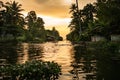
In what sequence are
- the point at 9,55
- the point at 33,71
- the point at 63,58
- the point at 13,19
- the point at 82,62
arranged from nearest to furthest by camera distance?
the point at 33,71 → the point at 82,62 → the point at 63,58 → the point at 9,55 → the point at 13,19

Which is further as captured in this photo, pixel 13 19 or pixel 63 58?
pixel 13 19

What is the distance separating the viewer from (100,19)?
37594mm

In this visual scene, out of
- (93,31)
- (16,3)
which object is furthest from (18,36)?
(93,31)

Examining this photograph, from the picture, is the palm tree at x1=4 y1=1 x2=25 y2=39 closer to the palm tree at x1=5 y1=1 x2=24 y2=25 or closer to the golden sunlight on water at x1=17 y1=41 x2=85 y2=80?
the palm tree at x1=5 y1=1 x2=24 y2=25

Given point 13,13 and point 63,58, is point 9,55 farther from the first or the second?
point 13,13

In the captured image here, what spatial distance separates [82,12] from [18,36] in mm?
22394

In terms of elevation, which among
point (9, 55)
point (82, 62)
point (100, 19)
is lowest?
point (82, 62)

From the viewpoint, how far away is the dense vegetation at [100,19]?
3384 centimetres

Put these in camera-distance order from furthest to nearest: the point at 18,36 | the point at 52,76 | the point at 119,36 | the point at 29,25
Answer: the point at 29,25
the point at 18,36
the point at 119,36
the point at 52,76

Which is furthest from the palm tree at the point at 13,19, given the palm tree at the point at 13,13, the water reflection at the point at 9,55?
the water reflection at the point at 9,55

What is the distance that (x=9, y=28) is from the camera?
306 ft

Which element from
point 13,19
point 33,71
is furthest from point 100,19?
point 13,19

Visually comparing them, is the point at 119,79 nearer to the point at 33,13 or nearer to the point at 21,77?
Answer: the point at 21,77

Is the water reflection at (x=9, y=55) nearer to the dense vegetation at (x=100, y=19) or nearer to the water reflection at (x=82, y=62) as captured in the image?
the water reflection at (x=82, y=62)
